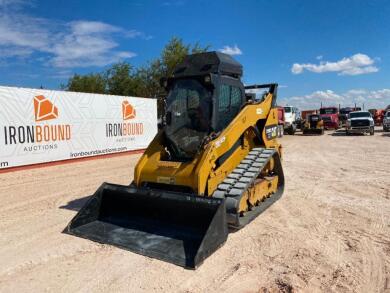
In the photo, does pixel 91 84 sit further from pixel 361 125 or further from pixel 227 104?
pixel 227 104

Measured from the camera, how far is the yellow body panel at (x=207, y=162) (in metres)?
5.17

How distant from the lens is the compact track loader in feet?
15.6

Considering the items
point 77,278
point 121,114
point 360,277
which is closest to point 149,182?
point 77,278

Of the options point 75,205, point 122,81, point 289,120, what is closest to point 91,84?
point 122,81

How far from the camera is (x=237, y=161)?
20.4 feet

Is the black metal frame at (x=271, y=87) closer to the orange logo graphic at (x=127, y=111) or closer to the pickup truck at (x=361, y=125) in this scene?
the orange logo graphic at (x=127, y=111)

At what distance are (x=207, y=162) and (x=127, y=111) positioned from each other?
1160 cm

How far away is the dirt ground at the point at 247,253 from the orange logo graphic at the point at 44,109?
15.7ft

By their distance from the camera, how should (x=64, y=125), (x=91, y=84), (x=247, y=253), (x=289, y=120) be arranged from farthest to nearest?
(x=91, y=84) < (x=289, y=120) < (x=64, y=125) < (x=247, y=253)

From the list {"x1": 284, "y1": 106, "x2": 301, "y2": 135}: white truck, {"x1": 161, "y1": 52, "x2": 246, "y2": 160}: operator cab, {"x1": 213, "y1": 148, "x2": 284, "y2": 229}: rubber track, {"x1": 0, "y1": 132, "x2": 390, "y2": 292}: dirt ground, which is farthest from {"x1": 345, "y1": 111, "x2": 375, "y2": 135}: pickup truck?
{"x1": 161, "y1": 52, "x2": 246, "y2": 160}: operator cab

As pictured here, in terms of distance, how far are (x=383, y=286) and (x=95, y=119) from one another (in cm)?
1259

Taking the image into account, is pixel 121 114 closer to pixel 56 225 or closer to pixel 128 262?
pixel 56 225

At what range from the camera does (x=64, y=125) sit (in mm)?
13031

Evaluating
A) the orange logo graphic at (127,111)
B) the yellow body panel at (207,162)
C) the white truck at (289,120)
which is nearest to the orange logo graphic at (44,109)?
the orange logo graphic at (127,111)
